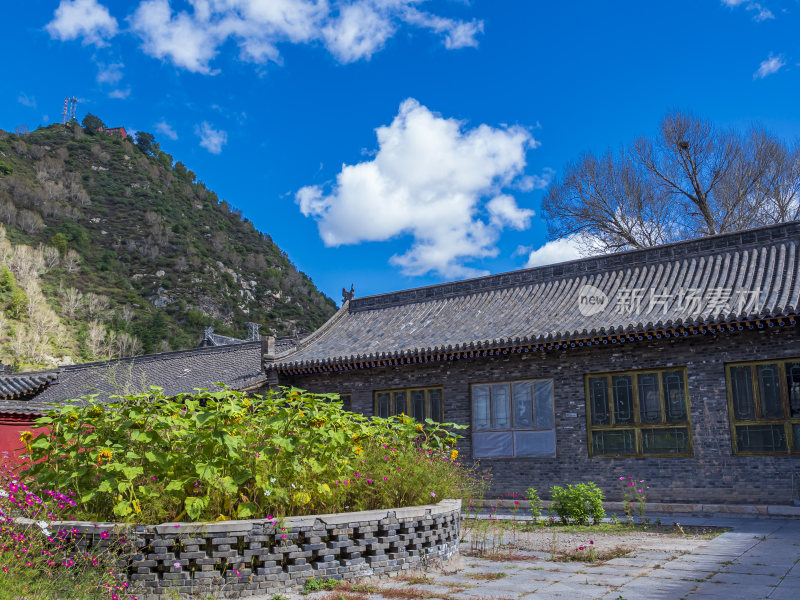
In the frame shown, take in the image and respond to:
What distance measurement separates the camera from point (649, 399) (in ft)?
39.9

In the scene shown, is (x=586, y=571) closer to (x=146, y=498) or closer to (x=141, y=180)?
(x=146, y=498)

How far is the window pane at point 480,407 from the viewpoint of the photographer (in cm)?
1409

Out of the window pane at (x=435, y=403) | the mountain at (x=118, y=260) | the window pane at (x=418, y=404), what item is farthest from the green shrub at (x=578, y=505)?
the mountain at (x=118, y=260)

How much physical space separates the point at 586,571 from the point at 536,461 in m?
7.40

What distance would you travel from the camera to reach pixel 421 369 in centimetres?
1503

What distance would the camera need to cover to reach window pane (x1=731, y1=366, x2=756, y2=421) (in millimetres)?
11265

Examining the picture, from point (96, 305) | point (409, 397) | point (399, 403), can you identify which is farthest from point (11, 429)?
point (96, 305)

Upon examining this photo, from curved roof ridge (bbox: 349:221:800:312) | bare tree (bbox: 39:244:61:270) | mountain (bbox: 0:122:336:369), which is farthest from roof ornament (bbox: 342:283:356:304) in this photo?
bare tree (bbox: 39:244:61:270)

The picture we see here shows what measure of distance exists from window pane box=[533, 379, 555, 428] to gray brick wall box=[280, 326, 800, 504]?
6.4 inches

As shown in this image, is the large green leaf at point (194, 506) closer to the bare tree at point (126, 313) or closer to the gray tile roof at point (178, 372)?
the gray tile roof at point (178, 372)

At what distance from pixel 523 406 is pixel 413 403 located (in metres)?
2.75

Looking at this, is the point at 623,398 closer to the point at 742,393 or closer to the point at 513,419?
the point at 742,393

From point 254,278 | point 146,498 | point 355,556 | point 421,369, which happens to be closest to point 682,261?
point 421,369

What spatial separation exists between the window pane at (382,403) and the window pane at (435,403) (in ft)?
3.84
